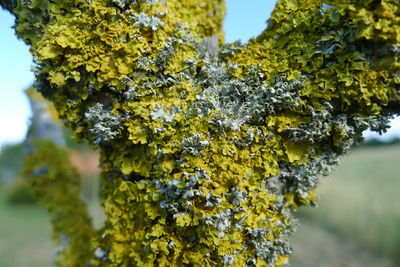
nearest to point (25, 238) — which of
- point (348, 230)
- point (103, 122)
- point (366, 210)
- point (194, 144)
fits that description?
point (348, 230)

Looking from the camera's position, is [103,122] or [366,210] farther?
[366,210]

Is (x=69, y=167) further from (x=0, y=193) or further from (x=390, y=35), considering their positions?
(x=0, y=193)

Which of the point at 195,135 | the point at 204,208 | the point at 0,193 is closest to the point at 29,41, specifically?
the point at 195,135

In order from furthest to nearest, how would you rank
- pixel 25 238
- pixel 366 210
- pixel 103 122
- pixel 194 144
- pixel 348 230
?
pixel 25 238 < pixel 348 230 < pixel 366 210 < pixel 103 122 < pixel 194 144

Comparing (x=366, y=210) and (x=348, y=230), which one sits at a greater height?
(x=366, y=210)

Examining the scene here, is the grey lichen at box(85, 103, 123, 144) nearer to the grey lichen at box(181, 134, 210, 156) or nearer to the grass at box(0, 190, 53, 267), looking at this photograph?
the grey lichen at box(181, 134, 210, 156)

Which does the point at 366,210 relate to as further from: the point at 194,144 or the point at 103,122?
the point at 103,122

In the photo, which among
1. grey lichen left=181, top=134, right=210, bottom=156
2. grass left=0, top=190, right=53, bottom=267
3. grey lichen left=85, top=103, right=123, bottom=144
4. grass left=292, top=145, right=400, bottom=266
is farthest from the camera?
grass left=0, top=190, right=53, bottom=267

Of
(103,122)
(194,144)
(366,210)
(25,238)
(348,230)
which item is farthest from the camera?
(25,238)

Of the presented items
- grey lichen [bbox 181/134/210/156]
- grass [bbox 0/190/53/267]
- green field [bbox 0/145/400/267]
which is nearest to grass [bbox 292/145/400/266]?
green field [bbox 0/145/400/267]

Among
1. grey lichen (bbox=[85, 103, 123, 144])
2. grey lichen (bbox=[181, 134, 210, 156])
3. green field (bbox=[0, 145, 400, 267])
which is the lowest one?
grey lichen (bbox=[181, 134, 210, 156])
